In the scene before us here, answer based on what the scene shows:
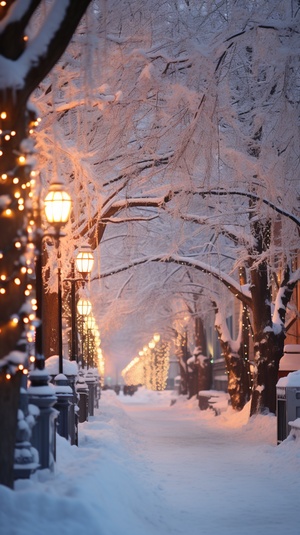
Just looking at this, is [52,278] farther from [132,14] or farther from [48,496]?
[48,496]

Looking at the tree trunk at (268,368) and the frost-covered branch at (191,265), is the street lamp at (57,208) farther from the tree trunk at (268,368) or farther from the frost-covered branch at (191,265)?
the tree trunk at (268,368)

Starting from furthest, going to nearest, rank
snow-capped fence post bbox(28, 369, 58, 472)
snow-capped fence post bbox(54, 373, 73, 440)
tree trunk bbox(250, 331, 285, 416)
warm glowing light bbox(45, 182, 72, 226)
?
tree trunk bbox(250, 331, 285, 416), snow-capped fence post bbox(54, 373, 73, 440), warm glowing light bbox(45, 182, 72, 226), snow-capped fence post bbox(28, 369, 58, 472)

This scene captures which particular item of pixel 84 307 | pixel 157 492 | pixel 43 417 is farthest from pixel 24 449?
pixel 84 307

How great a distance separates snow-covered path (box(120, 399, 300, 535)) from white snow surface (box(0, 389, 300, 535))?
0.04 feet

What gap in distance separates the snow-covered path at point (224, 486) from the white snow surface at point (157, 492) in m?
0.01

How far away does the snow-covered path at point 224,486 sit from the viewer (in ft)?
33.8

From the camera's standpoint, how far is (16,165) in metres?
8.55

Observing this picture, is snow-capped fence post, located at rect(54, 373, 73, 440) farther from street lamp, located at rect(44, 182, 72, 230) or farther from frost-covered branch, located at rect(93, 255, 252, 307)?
frost-covered branch, located at rect(93, 255, 252, 307)

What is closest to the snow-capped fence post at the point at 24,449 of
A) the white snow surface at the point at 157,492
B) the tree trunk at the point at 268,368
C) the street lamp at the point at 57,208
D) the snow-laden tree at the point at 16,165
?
the white snow surface at the point at 157,492

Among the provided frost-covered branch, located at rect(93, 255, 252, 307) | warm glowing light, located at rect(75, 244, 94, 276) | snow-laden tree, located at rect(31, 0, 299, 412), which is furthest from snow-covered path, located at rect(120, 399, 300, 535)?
frost-covered branch, located at rect(93, 255, 252, 307)

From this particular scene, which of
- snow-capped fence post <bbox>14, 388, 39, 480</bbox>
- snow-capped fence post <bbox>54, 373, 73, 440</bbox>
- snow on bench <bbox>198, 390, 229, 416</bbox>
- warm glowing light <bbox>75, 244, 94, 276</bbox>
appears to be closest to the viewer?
snow-capped fence post <bbox>14, 388, 39, 480</bbox>

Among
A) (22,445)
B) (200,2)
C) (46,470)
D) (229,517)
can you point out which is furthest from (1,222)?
(200,2)

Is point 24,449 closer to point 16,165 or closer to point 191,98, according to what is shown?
point 16,165

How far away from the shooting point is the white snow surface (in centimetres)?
809
